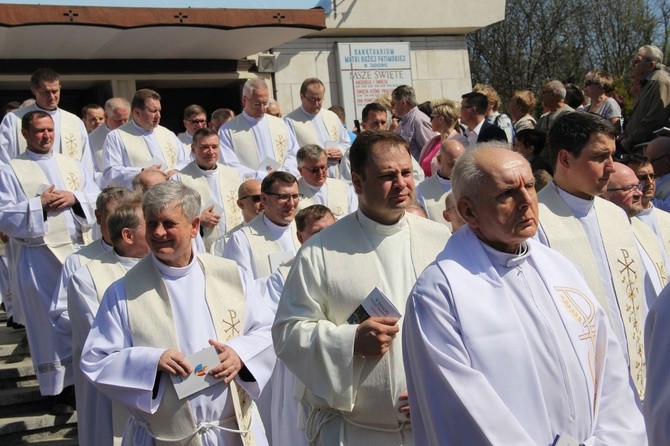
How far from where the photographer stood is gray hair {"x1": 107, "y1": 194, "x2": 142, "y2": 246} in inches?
227

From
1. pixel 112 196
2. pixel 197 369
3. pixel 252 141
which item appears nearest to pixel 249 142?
pixel 252 141

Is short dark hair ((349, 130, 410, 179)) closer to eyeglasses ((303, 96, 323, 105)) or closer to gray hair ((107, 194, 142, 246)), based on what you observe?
gray hair ((107, 194, 142, 246))

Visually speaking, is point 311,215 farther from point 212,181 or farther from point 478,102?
point 478,102

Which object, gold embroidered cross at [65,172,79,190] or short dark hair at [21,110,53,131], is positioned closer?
short dark hair at [21,110,53,131]

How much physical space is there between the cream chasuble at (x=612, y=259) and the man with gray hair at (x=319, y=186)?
3.42m

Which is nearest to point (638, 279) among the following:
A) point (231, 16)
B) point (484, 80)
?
point (231, 16)

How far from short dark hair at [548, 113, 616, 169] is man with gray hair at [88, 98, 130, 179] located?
5670 millimetres

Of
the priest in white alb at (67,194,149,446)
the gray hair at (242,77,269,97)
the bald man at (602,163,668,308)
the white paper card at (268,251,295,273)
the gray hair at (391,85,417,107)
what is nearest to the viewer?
the bald man at (602,163,668,308)

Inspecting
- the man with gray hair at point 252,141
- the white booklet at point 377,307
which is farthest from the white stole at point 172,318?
the man with gray hair at point 252,141

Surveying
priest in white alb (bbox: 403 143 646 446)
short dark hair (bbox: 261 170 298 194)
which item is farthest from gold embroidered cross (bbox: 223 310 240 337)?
short dark hair (bbox: 261 170 298 194)

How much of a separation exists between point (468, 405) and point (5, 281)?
7426 millimetres

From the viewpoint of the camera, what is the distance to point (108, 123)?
10.6 meters

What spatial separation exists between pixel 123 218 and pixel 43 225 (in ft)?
8.36

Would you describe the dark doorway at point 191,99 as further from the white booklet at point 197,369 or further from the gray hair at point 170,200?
the white booklet at point 197,369
